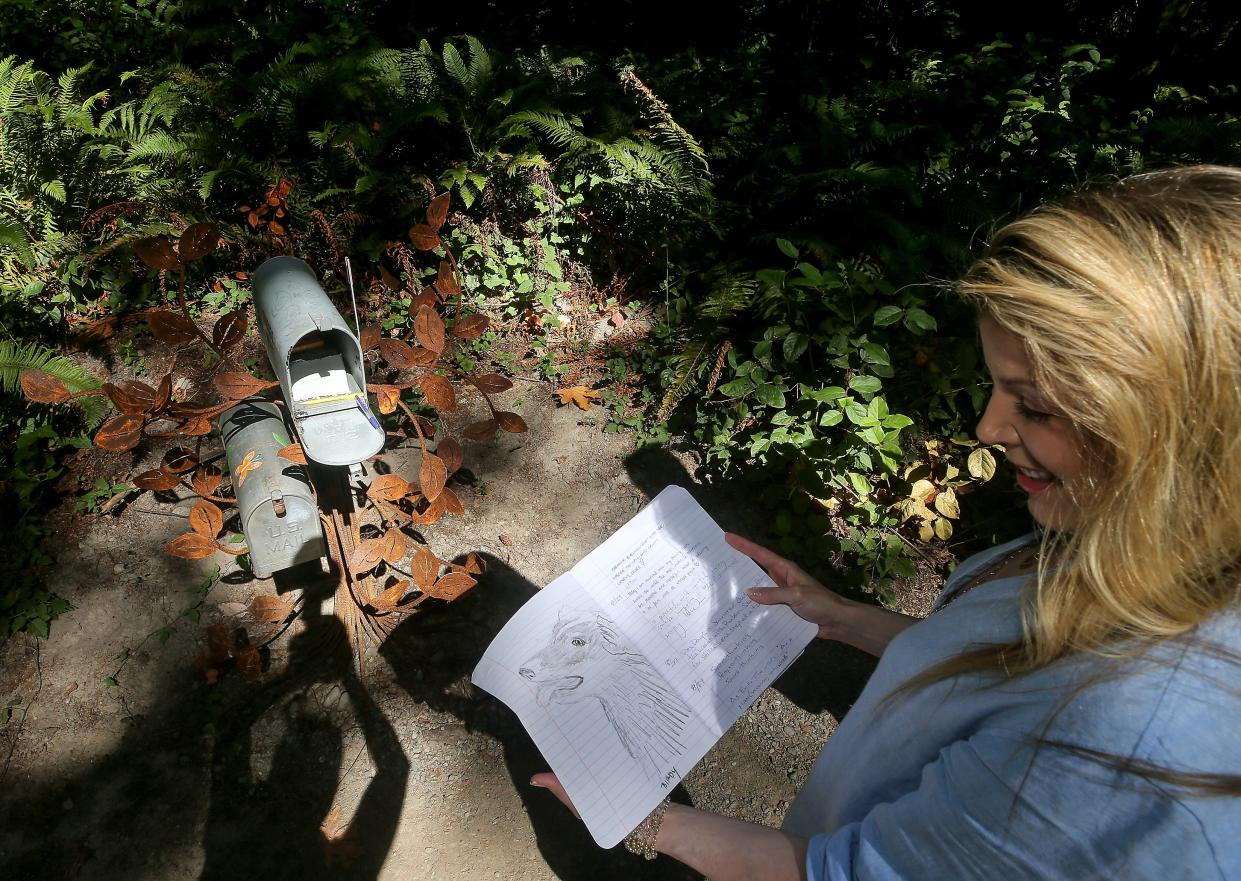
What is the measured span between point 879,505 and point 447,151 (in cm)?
379

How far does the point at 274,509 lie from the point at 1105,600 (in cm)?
248

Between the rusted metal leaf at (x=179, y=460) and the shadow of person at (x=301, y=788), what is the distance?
907mm

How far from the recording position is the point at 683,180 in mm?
4094

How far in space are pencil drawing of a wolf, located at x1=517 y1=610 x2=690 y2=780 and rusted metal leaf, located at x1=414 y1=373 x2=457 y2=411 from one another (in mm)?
785

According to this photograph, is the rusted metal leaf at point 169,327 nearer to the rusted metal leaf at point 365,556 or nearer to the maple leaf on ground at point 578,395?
the rusted metal leaf at point 365,556

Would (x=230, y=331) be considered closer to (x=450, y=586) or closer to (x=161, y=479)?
→ (x=161, y=479)

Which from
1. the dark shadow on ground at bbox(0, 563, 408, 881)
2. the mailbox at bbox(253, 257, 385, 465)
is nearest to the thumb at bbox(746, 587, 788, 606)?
the mailbox at bbox(253, 257, 385, 465)

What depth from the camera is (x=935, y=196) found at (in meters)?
3.85

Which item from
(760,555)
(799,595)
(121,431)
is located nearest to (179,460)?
(121,431)

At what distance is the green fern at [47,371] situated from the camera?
338 centimetres

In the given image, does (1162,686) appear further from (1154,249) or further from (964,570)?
(964,570)

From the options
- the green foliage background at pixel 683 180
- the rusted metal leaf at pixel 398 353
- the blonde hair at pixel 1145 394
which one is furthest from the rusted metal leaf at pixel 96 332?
the blonde hair at pixel 1145 394

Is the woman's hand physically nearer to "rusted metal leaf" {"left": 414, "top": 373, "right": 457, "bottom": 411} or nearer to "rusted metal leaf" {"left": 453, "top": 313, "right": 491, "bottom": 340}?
"rusted metal leaf" {"left": 414, "top": 373, "right": 457, "bottom": 411}

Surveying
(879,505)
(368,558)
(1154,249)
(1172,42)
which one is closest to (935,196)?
(879,505)
